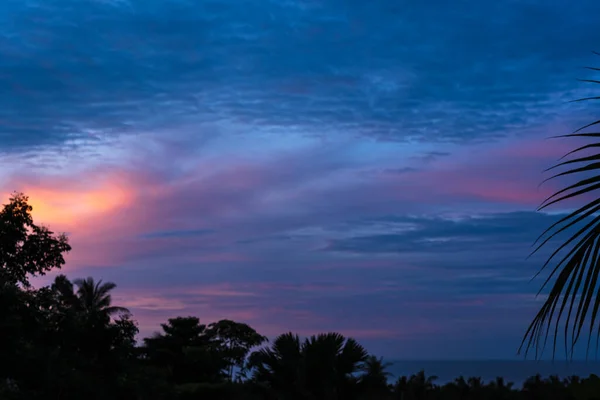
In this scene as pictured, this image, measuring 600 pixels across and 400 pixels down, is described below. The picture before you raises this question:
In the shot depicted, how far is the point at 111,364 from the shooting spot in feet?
74.7

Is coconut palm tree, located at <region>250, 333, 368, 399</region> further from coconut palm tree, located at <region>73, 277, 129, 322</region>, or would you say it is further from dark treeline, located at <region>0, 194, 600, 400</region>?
coconut palm tree, located at <region>73, 277, 129, 322</region>

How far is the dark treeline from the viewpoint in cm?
1644

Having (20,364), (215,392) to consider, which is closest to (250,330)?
(215,392)

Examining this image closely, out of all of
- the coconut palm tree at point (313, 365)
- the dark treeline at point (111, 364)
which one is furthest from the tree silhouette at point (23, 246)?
the coconut palm tree at point (313, 365)

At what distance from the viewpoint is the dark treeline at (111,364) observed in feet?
53.9

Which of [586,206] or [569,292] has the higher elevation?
[586,206]

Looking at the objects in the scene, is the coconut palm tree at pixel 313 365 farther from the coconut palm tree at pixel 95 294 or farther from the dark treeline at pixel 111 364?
the coconut palm tree at pixel 95 294

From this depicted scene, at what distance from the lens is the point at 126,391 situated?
877 inches

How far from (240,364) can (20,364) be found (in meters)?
44.5

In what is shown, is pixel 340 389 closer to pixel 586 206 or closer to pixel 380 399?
pixel 380 399

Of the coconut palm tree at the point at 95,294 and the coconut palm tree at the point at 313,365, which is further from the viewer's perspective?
the coconut palm tree at the point at 95,294

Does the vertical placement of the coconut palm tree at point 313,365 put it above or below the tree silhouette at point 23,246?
below

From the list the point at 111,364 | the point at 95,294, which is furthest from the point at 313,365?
the point at 95,294

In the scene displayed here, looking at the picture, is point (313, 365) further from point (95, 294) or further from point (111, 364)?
point (95, 294)
